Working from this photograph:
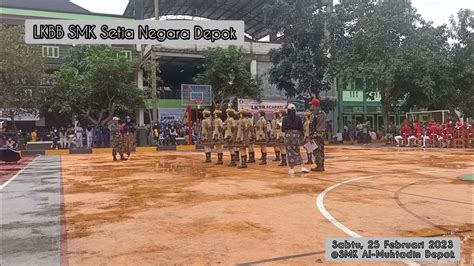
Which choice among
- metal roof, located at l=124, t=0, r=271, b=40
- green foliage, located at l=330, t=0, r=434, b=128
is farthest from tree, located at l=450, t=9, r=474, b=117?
metal roof, located at l=124, t=0, r=271, b=40

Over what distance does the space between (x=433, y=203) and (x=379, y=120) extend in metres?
34.5

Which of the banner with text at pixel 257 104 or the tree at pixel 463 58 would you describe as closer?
the tree at pixel 463 58

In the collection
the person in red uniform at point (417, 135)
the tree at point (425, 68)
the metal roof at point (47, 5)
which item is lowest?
the person in red uniform at point (417, 135)

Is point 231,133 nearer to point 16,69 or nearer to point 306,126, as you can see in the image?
point 306,126

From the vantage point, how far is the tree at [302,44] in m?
27.4

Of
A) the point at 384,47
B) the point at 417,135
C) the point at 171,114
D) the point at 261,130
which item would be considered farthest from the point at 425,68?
the point at 171,114

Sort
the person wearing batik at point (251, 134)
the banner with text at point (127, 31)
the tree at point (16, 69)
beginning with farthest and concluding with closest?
1. the tree at point (16, 69)
2. the person wearing batik at point (251, 134)
3. the banner with text at point (127, 31)

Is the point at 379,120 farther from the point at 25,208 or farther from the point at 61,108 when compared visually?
the point at 25,208

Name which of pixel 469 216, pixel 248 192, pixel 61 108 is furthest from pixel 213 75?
pixel 469 216

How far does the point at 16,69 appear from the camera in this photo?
22.2 m

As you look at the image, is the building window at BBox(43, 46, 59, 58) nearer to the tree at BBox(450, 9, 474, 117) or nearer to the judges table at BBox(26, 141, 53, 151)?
the judges table at BBox(26, 141, 53, 151)

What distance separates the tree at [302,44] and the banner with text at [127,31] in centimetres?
2004

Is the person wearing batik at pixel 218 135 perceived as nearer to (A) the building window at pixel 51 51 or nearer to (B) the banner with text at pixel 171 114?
(B) the banner with text at pixel 171 114

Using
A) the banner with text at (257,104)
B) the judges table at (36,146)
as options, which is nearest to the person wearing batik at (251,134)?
the judges table at (36,146)
